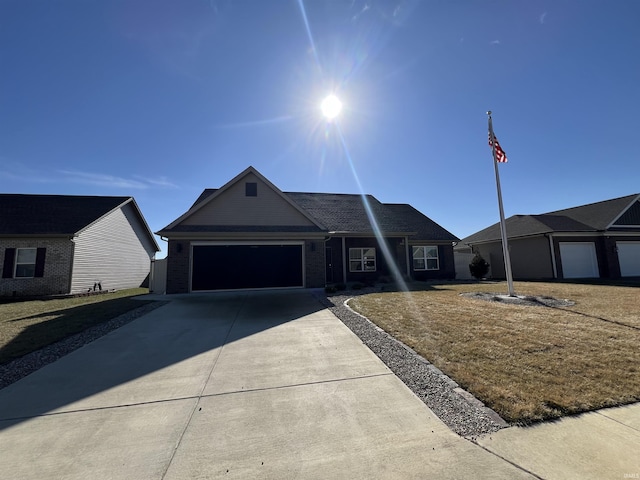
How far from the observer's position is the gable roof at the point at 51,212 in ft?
48.4

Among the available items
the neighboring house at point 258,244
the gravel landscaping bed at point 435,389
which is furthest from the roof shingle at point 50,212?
the gravel landscaping bed at point 435,389

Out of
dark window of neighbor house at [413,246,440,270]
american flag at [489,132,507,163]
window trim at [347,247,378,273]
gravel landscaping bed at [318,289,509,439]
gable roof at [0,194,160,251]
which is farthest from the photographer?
dark window of neighbor house at [413,246,440,270]

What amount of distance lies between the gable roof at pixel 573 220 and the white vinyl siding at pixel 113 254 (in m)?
27.6

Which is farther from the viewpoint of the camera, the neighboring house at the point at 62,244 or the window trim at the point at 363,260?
the window trim at the point at 363,260

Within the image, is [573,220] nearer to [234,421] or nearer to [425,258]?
[425,258]

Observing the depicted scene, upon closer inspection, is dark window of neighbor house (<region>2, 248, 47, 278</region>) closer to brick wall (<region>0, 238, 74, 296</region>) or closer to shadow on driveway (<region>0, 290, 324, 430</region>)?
brick wall (<region>0, 238, 74, 296</region>)

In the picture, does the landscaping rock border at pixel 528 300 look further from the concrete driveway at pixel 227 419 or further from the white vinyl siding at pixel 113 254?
the white vinyl siding at pixel 113 254

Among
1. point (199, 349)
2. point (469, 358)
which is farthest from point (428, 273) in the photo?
point (199, 349)

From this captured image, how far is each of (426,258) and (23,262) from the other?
2289 cm

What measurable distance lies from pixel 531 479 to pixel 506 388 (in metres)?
1.53

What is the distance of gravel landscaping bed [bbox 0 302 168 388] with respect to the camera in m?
4.32

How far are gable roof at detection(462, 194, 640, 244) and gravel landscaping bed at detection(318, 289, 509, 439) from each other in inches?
763

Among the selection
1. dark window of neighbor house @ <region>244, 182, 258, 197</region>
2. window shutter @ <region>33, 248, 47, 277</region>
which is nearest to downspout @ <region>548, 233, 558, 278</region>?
dark window of neighbor house @ <region>244, 182, 258, 197</region>

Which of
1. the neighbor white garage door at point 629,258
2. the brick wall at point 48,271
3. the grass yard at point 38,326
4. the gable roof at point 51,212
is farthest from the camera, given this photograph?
the neighbor white garage door at point 629,258
